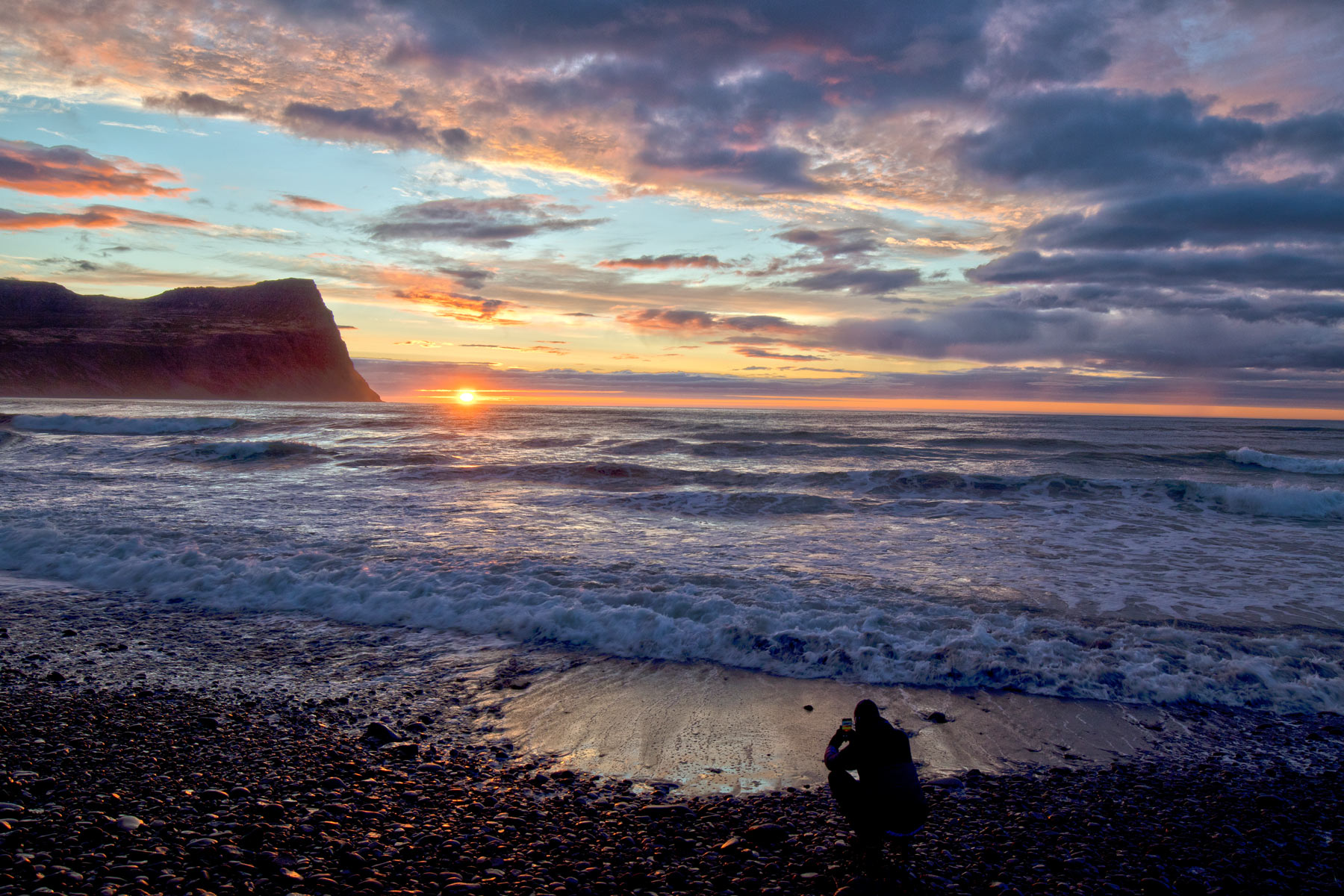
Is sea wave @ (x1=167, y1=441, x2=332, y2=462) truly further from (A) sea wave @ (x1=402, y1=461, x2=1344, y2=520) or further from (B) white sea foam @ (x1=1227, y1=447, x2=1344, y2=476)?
(B) white sea foam @ (x1=1227, y1=447, x2=1344, y2=476)

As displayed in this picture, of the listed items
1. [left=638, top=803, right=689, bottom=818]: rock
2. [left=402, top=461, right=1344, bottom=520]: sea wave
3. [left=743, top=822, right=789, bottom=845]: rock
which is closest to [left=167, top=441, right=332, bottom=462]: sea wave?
[left=402, top=461, right=1344, bottom=520]: sea wave

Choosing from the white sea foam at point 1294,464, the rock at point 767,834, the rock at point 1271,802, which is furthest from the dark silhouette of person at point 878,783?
the white sea foam at point 1294,464

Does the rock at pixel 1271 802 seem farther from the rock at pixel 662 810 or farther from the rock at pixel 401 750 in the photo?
the rock at pixel 401 750

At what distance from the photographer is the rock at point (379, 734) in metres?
4.85

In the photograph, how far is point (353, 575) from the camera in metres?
9.24

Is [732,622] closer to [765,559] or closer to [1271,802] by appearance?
[765,559]

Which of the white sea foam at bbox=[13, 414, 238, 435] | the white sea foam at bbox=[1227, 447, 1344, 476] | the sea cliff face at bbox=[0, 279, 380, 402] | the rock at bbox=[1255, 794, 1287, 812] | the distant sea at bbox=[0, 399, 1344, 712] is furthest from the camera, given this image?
the sea cliff face at bbox=[0, 279, 380, 402]

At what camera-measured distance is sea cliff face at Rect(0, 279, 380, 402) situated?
122 metres

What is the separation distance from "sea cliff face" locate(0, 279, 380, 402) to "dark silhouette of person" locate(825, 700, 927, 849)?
15602 centimetres

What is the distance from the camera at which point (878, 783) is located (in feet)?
11.1

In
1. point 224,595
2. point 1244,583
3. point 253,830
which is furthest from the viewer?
point 1244,583

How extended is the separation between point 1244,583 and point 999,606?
4.94 m

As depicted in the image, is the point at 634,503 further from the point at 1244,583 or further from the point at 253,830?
the point at 253,830

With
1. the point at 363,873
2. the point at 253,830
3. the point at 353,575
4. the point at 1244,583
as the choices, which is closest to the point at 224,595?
the point at 353,575
